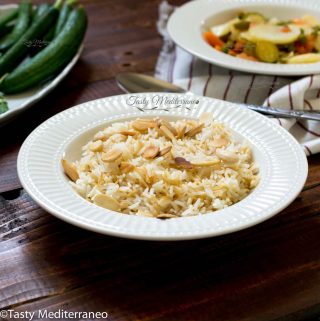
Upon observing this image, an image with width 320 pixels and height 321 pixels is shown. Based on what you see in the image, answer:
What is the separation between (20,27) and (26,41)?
130 millimetres

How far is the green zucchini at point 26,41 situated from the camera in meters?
1.65

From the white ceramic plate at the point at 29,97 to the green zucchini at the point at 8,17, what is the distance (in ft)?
0.96

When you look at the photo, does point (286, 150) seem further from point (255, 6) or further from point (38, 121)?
point (255, 6)

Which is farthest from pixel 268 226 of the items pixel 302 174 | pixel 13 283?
pixel 13 283

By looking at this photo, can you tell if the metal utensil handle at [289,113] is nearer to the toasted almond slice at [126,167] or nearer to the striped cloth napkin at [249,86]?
the striped cloth napkin at [249,86]

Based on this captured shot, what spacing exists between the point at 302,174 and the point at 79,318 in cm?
47

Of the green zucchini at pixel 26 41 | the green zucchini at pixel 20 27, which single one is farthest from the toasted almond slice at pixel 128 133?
the green zucchini at pixel 20 27

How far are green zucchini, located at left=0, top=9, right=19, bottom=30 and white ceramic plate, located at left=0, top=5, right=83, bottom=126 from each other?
11.5 inches

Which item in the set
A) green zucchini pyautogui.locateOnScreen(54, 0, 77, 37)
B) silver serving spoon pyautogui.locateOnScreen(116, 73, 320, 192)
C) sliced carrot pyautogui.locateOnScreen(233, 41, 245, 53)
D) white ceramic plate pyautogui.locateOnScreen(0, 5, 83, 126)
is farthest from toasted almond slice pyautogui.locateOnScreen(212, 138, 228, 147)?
green zucchini pyautogui.locateOnScreen(54, 0, 77, 37)

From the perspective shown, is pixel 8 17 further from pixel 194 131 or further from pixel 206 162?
pixel 206 162

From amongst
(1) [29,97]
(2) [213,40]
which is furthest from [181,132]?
(2) [213,40]

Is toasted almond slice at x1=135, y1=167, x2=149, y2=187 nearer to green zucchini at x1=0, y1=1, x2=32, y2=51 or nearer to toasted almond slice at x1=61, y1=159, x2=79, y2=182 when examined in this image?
toasted almond slice at x1=61, y1=159, x2=79, y2=182

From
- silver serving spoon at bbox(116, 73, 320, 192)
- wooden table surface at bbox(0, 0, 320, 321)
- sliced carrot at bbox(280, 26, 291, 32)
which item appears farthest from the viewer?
sliced carrot at bbox(280, 26, 291, 32)

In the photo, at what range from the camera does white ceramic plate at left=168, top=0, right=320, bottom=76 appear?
1564 millimetres
